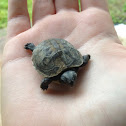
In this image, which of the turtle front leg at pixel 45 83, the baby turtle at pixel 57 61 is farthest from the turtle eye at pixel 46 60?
the turtle front leg at pixel 45 83

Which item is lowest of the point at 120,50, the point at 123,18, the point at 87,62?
the point at 123,18

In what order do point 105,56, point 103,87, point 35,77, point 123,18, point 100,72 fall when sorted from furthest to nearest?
point 123,18, point 35,77, point 105,56, point 100,72, point 103,87

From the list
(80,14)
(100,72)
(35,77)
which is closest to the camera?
(100,72)

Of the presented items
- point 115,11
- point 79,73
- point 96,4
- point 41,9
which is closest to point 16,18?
point 41,9

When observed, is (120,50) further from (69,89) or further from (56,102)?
(56,102)

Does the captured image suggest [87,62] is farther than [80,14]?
No

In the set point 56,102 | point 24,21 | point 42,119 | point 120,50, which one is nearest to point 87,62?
point 120,50

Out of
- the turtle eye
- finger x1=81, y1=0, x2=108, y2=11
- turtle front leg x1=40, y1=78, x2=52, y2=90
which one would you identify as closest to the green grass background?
finger x1=81, y1=0, x2=108, y2=11
